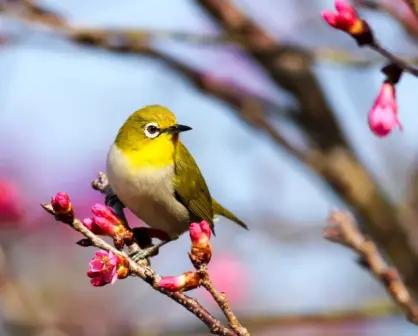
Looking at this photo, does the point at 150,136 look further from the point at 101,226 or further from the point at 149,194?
the point at 101,226

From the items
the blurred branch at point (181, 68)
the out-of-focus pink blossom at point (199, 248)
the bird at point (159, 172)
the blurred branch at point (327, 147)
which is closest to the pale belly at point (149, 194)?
the bird at point (159, 172)

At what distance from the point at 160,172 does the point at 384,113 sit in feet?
3.65

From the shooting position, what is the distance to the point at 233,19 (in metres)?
4.91

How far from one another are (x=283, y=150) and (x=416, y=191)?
36.1 inches

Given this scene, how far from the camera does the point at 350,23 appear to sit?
252cm

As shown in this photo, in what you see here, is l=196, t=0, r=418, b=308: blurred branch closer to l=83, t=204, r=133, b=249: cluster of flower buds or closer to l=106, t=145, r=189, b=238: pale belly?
l=106, t=145, r=189, b=238: pale belly

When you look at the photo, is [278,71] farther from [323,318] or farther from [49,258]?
[49,258]

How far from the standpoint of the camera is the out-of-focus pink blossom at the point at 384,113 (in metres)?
2.66

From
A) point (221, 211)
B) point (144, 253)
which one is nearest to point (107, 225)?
point (144, 253)

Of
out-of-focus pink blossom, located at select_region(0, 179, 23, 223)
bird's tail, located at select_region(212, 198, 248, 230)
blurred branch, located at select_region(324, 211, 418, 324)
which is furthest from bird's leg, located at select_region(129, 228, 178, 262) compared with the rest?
out-of-focus pink blossom, located at select_region(0, 179, 23, 223)

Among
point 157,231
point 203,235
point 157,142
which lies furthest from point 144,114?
point 203,235

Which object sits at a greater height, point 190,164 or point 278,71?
point 278,71

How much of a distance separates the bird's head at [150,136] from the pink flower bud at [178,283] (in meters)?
1.12

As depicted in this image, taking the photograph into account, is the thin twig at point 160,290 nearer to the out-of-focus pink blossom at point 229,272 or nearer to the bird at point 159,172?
the bird at point 159,172
